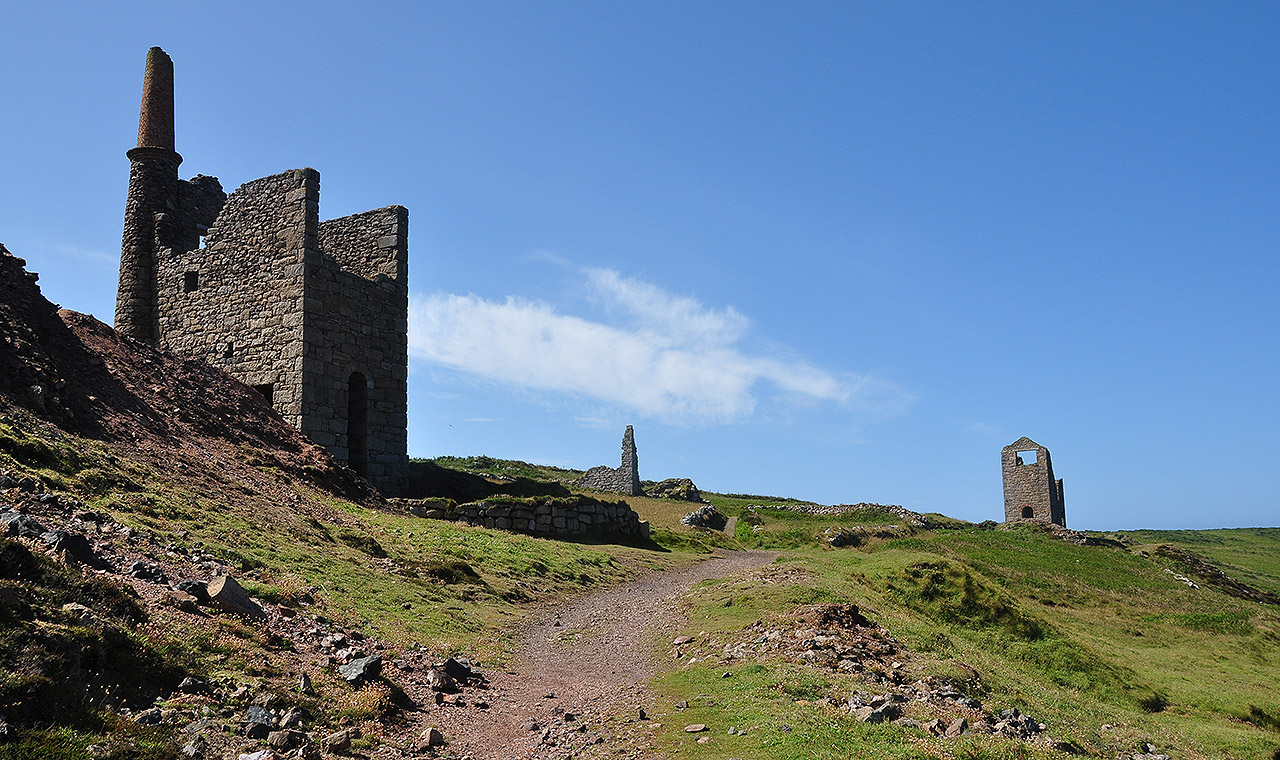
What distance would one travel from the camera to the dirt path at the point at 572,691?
8.79 m

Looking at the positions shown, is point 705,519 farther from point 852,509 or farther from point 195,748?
point 195,748

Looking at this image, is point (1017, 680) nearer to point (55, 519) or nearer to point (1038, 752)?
point (1038, 752)

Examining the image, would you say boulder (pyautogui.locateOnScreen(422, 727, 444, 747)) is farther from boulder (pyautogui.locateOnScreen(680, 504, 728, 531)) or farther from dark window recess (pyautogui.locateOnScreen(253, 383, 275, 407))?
boulder (pyautogui.locateOnScreen(680, 504, 728, 531))

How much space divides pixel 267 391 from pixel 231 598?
1898cm

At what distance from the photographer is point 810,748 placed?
7.94 meters

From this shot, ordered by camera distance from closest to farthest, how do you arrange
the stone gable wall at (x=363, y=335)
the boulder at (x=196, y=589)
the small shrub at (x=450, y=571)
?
the boulder at (x=196, y=589) → the small shrub at (x=450, y=571) → the stone gable wall at (x=363, y=335)

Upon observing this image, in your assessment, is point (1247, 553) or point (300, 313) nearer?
point (300, 313)

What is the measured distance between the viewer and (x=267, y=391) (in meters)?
27.2

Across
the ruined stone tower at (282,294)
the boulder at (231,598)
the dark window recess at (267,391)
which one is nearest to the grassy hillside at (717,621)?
the boulder at (231,598)

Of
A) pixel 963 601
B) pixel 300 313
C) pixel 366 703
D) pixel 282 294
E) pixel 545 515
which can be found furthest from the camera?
pixel 282 294

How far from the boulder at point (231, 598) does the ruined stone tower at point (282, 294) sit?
658 inches

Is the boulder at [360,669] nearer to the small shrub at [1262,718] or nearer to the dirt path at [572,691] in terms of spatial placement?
the dirt path at [572,691]

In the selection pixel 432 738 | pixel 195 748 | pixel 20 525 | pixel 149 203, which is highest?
pixel 149 203

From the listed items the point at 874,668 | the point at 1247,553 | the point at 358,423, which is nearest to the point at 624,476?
the point at 358,423
